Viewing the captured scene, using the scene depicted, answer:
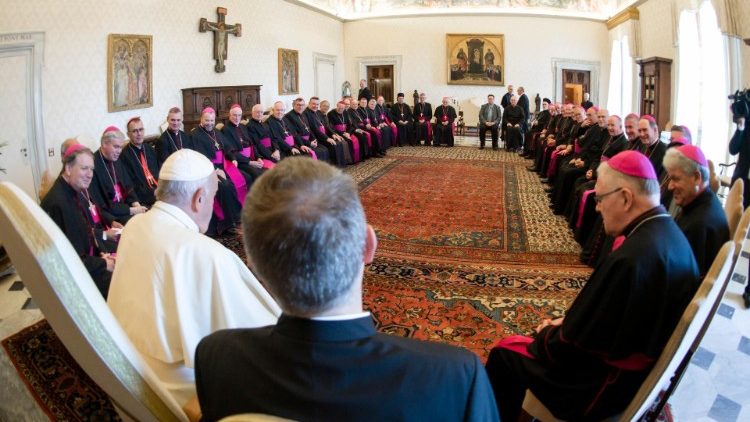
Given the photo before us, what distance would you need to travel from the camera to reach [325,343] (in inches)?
47.3

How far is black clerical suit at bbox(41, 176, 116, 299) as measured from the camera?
13.1ft

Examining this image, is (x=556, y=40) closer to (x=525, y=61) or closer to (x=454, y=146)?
(x=525, y=61)

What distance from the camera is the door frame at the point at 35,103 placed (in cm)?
805

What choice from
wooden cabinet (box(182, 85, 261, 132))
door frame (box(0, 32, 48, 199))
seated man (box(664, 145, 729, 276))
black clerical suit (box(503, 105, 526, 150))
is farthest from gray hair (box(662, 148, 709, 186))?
black clerical suit (box(503, 105, 526, 150))

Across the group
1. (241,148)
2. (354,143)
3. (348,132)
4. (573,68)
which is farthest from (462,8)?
(241,148)

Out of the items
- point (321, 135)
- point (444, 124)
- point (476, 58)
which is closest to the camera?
point (321, 135)

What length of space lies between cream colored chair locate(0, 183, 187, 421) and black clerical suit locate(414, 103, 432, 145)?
16.7 metres

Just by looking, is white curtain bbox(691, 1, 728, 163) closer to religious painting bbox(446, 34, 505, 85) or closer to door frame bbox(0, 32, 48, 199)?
religious painting bbox(446, 34, 505, 85)

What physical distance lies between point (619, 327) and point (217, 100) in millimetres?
11567

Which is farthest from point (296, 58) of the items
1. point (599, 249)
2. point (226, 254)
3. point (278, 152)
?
point (226, 254)

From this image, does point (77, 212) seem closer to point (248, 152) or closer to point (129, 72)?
point (248, 152)

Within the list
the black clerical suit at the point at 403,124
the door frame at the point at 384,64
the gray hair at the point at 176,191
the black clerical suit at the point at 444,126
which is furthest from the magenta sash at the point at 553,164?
the door frame at the point at 384,64

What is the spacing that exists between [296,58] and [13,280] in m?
12.8

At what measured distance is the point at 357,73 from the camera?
2214 cm
